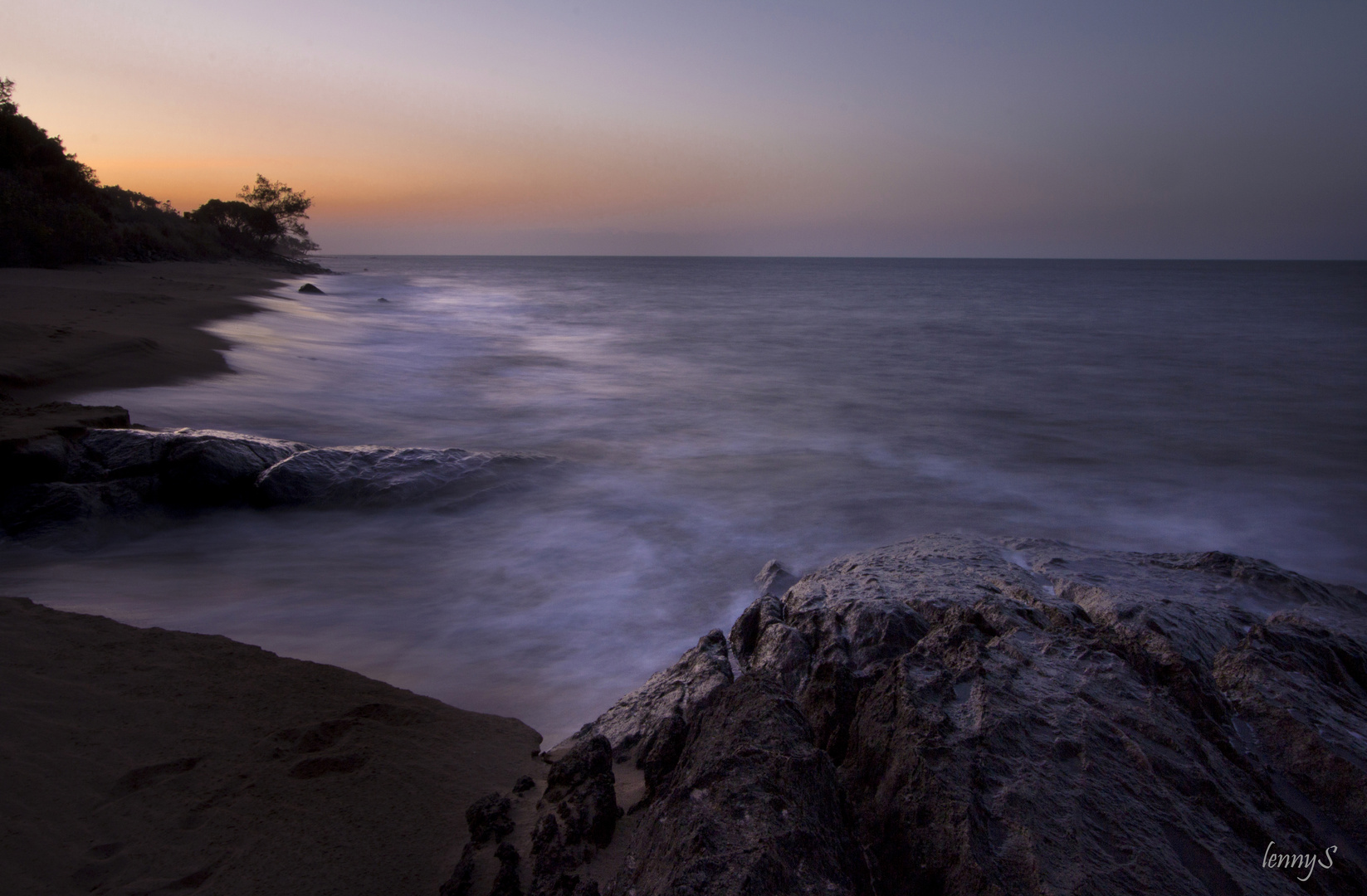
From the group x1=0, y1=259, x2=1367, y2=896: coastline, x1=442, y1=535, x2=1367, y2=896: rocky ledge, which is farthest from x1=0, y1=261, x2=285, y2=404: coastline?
x1=442, y1=535, x2=1367, y2=896: rocky ledge

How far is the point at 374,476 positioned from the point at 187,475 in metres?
1.40

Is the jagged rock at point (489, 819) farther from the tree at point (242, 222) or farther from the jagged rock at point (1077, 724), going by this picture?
the tree at point (242, 222)

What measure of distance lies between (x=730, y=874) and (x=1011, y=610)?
6.22ft

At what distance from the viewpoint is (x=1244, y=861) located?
1.84m

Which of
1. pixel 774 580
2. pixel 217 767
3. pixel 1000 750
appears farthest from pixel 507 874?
pixel 774 580

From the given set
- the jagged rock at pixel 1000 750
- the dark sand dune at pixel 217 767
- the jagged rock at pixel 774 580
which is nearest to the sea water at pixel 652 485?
the jagged rock at pixel 774 580

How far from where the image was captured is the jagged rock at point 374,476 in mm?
5883

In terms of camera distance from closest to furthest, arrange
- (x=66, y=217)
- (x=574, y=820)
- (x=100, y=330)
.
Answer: (x=574, y=820) → (x=100, y=330) → (x=66, y=217)

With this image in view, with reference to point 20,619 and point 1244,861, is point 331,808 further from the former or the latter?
point 1244,861

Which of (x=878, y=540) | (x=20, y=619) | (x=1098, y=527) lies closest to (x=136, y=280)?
(x=20, y=619)

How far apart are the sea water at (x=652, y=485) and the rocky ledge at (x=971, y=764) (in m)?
1.53

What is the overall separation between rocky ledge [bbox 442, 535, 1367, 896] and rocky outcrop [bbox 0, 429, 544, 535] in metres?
4.05

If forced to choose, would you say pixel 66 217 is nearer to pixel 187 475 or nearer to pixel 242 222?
pixel 187 475

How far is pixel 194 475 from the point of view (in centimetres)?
551
